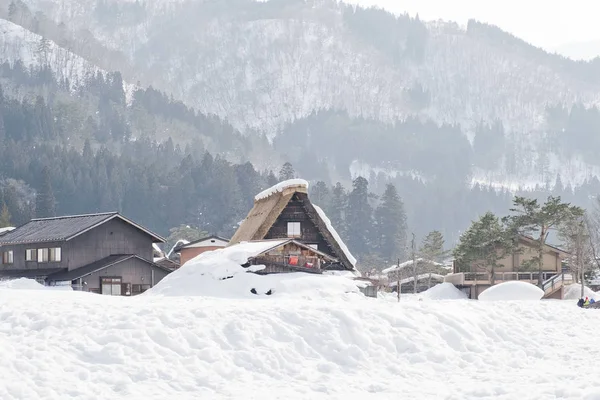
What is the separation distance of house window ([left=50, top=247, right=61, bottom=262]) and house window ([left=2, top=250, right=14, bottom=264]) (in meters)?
4.81

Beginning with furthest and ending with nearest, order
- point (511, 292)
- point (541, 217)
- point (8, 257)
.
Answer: point (541, 217)
point (8, 257)
point (511, 292)

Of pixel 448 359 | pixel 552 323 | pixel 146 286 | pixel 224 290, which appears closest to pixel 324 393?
pixel 448 359

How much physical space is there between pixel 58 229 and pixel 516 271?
33.5 m

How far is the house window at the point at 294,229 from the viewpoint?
157 ft

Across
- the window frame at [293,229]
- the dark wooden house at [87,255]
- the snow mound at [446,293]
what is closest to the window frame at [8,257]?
the dark wooden house at [87,255]

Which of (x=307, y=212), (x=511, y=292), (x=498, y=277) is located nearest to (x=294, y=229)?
(x=307, y=212)

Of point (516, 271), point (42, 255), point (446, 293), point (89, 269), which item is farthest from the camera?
point (516, 271)

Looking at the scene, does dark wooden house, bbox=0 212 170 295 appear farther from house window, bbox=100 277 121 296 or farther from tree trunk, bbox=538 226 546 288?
tree trunk, bbox=538 226 546 288

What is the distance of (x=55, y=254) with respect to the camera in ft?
168

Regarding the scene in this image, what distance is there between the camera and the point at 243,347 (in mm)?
18734

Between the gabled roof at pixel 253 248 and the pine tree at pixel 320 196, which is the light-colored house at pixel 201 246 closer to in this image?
the gabled roof at pixel 253 248

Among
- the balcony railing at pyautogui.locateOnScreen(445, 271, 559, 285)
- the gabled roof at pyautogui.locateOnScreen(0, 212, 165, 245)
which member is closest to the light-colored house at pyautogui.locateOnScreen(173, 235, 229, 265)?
the gabled roof at pyautogui.locateOnScreen(0, 212, 165, 245)

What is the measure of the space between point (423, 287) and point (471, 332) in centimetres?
5135

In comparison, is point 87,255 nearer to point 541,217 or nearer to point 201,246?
point 201,246
